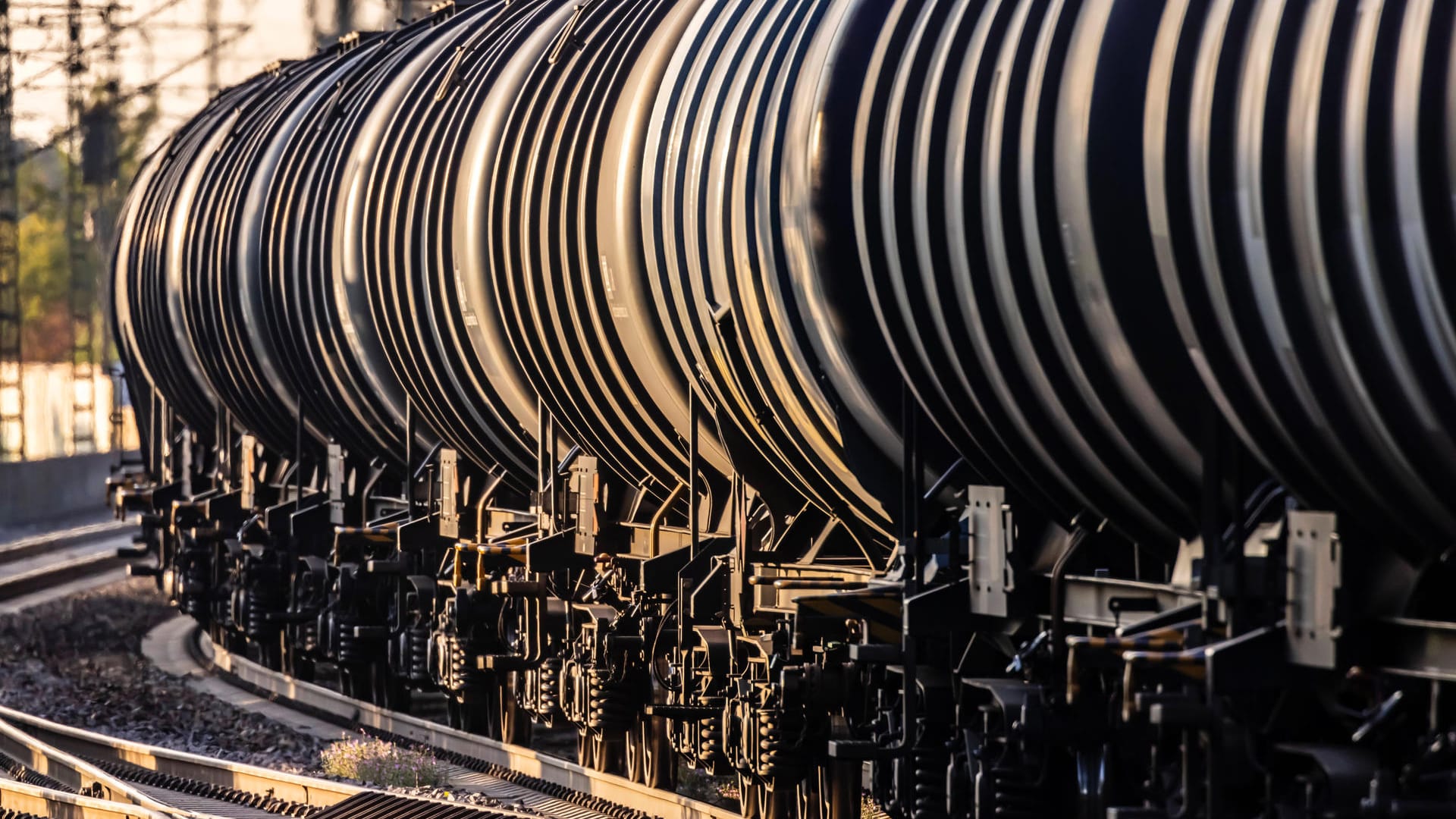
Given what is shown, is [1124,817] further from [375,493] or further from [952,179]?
[375,493]

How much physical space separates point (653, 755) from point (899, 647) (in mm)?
4785

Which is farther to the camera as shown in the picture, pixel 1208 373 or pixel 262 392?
pixel 262 392

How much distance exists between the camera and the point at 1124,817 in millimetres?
6609

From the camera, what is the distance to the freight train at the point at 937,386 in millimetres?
5840

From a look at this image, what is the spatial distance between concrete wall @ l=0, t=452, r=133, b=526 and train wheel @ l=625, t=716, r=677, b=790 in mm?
28447

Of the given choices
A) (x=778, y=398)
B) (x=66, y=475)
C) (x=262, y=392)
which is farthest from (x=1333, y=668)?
(x=66, y=475)

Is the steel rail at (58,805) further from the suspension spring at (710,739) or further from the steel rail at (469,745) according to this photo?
the steel rail at (469,745)

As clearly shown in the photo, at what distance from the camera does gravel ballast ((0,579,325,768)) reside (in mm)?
16656

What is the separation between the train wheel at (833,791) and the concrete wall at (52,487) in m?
31.5

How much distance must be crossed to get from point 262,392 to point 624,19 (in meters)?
7.59

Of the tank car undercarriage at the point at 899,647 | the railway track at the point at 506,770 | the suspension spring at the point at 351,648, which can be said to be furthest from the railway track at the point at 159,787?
the suspension spring at the point at 351,648

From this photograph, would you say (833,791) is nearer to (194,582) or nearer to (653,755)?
(653,755)

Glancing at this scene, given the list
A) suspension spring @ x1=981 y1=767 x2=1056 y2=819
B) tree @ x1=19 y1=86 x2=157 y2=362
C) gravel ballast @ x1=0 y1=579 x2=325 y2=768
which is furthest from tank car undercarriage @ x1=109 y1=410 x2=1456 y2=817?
tree @ x1=19 y1=86 x2=157 y2=362

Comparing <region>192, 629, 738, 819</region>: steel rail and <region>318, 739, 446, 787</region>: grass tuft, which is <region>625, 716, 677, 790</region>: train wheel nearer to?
<region>192, 629, 738, 819</region>: steel rail
